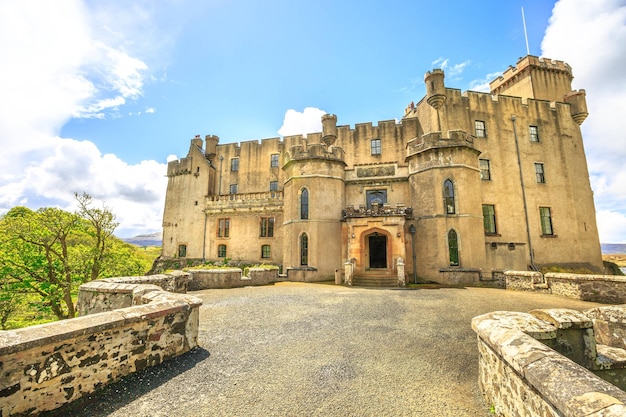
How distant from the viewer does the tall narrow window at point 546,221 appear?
67.0 ft

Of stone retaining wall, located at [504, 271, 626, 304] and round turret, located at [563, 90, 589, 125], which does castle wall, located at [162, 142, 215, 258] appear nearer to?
stone retaining wall, located at [504, 271, 626, 304]

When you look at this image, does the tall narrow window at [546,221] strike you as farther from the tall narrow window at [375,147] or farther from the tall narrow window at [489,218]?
the tall narrow window at [375,147]

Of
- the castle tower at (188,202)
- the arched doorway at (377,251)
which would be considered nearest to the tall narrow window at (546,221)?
the arched doorway at (377,251)

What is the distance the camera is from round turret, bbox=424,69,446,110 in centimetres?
2031

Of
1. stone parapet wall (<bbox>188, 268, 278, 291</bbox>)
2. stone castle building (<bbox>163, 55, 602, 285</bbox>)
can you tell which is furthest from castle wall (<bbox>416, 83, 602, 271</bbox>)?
stone parapet wall (<bbox>188, 268, 278, 291</bbox>)

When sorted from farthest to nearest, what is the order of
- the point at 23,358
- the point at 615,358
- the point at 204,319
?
the point at 204,319 < the point at 615,358 < the point at 23,358

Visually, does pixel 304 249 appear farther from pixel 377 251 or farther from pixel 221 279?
pixel 221 279

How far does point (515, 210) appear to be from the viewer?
2028cm

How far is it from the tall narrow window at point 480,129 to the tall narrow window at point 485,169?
6.96ft

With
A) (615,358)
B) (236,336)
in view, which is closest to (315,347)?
(236,336)

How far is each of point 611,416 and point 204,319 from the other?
26.4 ft

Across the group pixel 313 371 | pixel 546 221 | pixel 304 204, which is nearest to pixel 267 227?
pixel 304 204

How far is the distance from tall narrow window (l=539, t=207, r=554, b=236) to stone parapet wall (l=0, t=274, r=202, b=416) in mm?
25310

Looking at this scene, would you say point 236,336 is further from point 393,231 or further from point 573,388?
point 393,231
